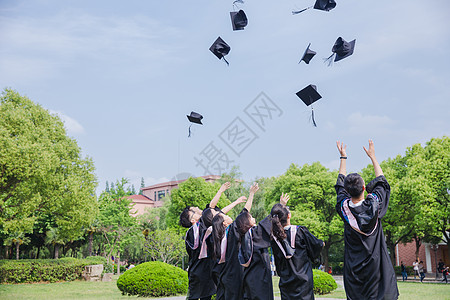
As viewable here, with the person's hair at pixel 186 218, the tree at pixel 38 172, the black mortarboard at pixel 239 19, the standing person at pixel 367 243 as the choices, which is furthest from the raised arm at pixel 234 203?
the tree at pixel 38 172

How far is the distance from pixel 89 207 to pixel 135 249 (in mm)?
21966

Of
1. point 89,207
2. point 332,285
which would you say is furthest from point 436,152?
point 89,207

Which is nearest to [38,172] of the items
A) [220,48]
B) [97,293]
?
[97,293]

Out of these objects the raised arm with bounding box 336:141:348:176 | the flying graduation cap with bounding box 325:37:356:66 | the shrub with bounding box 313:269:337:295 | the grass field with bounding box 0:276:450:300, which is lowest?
the grass field with bounding box 0:276:450:300

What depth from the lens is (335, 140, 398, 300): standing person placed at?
404 cm

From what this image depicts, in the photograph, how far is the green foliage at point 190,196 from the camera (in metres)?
31.4

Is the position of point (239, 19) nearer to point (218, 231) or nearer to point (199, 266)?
point (218, 231)

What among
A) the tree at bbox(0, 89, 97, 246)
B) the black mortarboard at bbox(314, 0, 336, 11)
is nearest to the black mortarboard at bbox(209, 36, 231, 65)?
the black mortarboard at bbox(314, 0, 336, 11)

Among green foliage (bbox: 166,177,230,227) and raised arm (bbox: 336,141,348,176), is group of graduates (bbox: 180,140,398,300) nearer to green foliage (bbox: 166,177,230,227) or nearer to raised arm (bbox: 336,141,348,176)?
raised arm (bbox: 336,141,348,176)

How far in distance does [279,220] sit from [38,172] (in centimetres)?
1536

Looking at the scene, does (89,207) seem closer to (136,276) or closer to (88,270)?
(88,270)

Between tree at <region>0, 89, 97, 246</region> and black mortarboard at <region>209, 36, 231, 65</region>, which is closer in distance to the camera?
black mortarboard at <region>209, 36, 231, 65</region>

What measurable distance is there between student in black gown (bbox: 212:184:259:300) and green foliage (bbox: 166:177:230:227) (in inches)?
1014

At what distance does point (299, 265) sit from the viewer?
15.6ft
